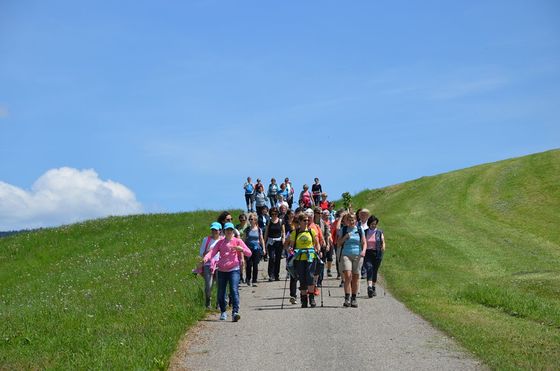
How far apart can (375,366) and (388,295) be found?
27.4ft

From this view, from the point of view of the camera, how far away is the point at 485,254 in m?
30.0

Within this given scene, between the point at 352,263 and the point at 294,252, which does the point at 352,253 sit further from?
the point at 294,252

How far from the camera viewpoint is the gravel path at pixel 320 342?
1082 cm

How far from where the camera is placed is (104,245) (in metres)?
37.9

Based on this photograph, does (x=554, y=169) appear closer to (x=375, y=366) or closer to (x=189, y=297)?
(x=189, y=297)

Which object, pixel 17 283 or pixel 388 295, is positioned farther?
pixel 17 283

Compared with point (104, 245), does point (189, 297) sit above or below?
below

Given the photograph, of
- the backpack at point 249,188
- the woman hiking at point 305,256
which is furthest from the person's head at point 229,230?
the backpack at point 249,188

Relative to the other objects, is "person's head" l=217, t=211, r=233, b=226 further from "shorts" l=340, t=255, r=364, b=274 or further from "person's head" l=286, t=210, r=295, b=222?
"person's head" l=286, t=210, r=295, b=222

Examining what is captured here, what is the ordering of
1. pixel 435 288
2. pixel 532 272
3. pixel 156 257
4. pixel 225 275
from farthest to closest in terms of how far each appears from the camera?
pixel 156 257 → pixel 532 272 → pixel 435 288 → pixel 225 275

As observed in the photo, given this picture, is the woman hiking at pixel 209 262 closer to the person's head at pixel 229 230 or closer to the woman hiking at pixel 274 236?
the person's head at pixel 229 230

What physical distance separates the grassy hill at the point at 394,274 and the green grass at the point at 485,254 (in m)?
0.06

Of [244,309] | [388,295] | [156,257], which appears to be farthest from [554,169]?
[244,309]

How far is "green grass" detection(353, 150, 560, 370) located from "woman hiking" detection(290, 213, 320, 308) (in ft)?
7.61
